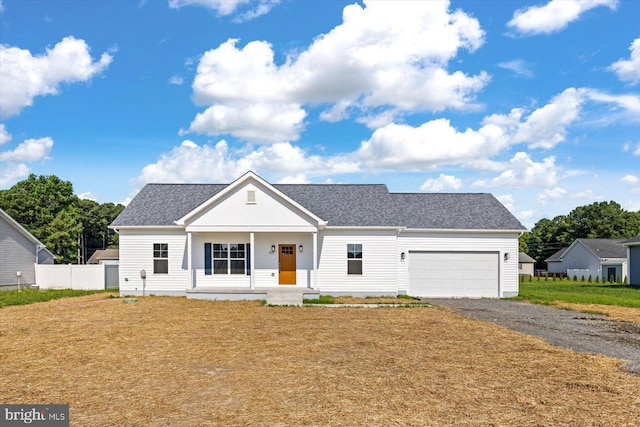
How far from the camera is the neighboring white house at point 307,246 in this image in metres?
20.4

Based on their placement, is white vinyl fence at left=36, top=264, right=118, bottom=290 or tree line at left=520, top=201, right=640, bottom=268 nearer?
white vinyl fence at left=36, top=264, right=118, bottom=290

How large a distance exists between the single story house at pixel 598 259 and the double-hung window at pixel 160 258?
40.2m

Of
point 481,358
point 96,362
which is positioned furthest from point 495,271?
point 96,362

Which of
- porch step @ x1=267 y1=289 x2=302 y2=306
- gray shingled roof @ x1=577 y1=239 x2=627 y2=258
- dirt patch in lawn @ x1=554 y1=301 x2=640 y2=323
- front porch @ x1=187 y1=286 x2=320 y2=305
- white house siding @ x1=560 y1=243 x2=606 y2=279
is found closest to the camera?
dirt patch in lawn @ x1=554 y1=301 x2=640 y2=323

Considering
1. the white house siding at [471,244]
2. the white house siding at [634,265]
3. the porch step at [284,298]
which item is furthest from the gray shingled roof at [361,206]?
the white house siding at [634,265]

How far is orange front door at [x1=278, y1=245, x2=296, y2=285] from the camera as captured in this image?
21.2m

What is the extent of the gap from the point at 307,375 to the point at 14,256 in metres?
24.8

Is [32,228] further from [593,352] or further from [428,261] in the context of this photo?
[593,352]

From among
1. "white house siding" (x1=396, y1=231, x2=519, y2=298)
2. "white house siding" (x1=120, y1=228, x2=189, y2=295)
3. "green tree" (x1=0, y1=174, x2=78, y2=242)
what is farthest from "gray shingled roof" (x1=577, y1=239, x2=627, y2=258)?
"green tree" (x1=0, y1=174, x2=78, y2=242)

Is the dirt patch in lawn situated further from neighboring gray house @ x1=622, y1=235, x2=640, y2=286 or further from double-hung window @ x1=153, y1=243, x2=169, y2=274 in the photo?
neighboring gray house @ x1=622, y1=235, x2=640, y2=286

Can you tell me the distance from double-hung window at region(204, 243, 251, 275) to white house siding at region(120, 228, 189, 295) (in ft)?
3.55

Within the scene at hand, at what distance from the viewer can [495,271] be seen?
22469 millimetres

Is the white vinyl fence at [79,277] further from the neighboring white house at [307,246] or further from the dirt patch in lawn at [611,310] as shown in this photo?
the dirt patch in lawn at [611,310]

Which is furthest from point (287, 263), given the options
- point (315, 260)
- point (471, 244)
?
point (471, 244)
